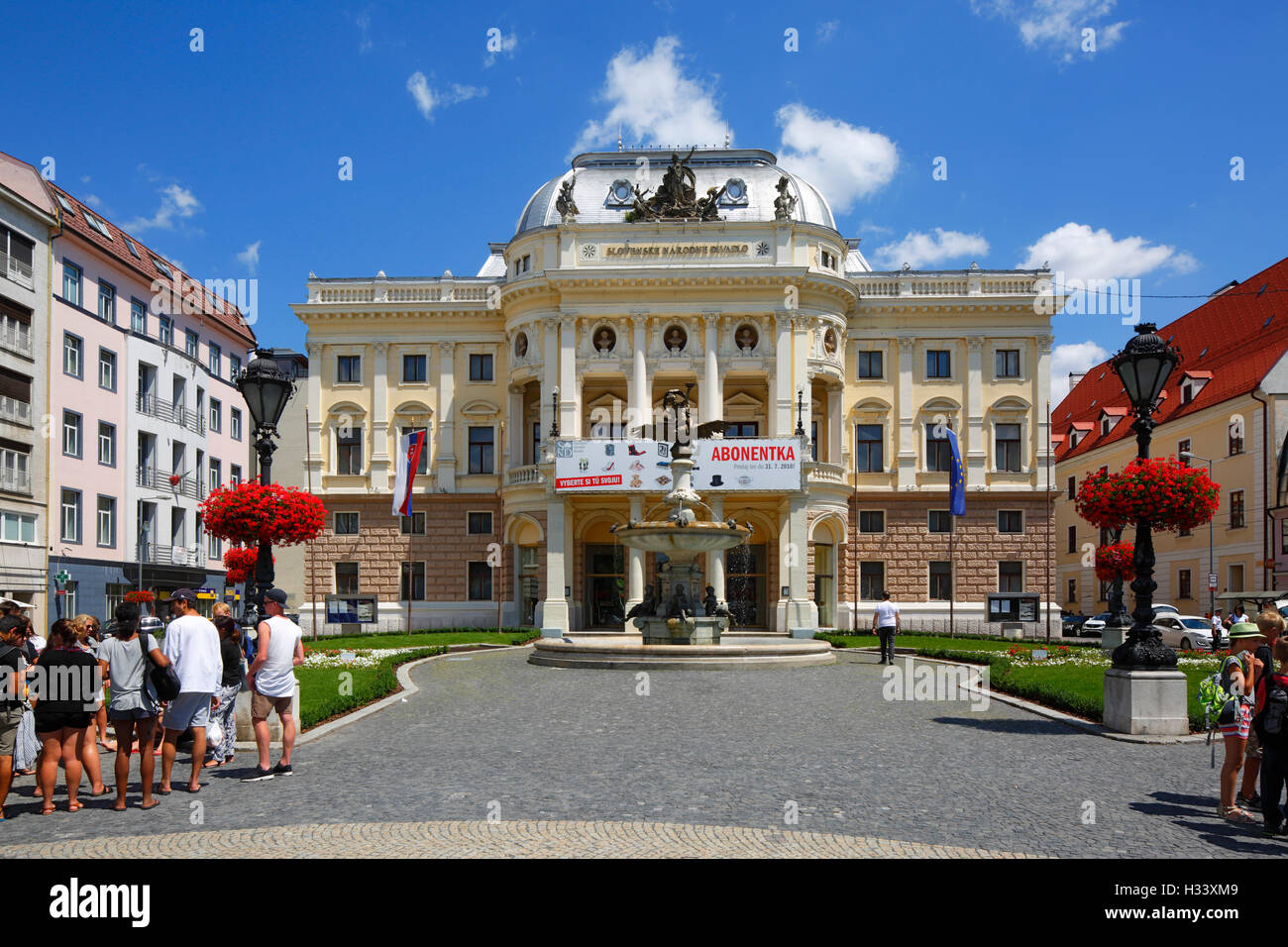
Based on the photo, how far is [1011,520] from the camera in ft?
166

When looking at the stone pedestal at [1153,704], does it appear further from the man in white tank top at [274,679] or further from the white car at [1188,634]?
the white car at [1188,634]

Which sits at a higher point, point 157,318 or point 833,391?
point 157,318

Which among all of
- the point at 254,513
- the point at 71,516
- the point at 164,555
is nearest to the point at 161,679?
the point at 254,513

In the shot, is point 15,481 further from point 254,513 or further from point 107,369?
point 254,513

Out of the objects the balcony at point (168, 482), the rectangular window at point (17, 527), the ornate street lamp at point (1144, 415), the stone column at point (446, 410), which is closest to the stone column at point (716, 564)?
the stone column at point (446, 410)

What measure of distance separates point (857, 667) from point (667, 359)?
2355 cm

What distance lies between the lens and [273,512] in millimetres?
19875

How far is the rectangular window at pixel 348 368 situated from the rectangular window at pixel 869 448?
2340 cm

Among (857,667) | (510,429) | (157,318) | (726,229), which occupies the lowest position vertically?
(857,667)

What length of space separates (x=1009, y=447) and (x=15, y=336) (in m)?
40.6

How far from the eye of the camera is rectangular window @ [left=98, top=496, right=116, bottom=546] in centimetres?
4434
